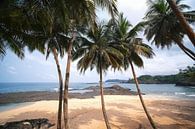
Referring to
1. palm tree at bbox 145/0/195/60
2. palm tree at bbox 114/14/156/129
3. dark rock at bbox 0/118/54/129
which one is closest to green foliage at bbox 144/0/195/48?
palm tree at bbox 145/0/195/60

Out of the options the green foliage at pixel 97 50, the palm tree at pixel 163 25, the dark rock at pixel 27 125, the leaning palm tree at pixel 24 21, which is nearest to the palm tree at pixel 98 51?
the green foliage at pixel 97 50

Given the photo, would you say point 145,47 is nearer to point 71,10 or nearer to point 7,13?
point 71,10

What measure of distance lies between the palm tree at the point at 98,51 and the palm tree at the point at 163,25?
9.28 feet

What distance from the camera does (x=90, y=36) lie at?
55.4 feet

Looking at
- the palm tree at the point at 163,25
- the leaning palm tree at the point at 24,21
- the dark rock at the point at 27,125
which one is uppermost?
the palm tree at the point at 163,25

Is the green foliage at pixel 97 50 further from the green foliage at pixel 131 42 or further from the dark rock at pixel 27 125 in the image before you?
the dark rock at pixel 27 125

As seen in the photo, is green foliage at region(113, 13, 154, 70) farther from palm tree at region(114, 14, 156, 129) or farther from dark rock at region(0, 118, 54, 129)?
dark rock at region(0, 118, 54, 129)

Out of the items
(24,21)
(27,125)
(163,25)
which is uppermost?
(163,25)

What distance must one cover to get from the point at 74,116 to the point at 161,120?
848 centimetres

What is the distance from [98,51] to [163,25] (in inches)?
192

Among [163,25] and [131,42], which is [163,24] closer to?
[163,25]

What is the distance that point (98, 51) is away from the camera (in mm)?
16688

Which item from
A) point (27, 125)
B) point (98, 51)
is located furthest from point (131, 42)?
point (27, 125)

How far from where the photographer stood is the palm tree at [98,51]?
16547mm
